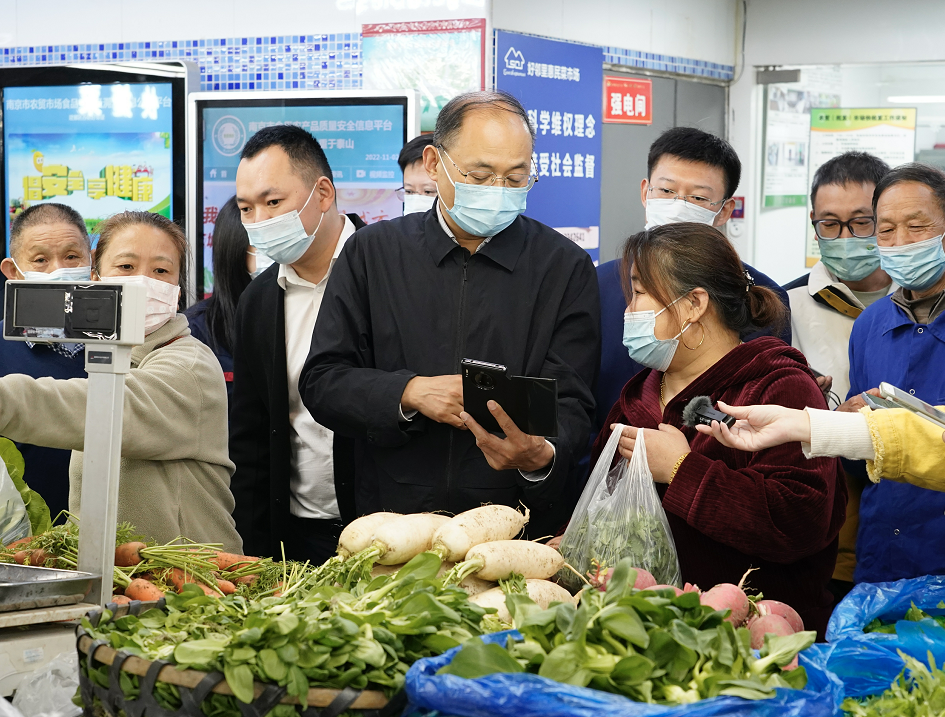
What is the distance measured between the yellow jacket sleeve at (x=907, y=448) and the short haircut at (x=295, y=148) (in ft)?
5.81

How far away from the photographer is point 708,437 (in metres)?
2.07

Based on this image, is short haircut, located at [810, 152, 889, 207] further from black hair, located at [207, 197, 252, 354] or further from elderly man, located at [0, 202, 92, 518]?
elderly man, located at [0, 202, 92, 518]

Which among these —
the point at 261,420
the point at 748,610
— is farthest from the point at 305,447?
the point at 748,610

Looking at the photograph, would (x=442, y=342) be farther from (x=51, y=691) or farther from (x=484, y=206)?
(x=51, y=691)

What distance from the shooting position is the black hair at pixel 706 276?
A: 2205 millimetres

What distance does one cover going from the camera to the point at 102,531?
1.67 m

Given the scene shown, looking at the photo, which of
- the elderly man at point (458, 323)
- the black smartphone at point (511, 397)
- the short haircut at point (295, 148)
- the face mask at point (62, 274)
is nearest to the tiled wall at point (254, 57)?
the short haircut at point (295, 148)

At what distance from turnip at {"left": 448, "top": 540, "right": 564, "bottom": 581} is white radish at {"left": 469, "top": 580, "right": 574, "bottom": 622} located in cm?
3

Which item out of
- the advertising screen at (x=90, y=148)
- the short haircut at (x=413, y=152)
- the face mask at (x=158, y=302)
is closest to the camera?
the face mask at (x=158, y=302)

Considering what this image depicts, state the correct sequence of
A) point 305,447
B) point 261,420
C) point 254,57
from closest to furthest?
point 305,447, point 261,420, point 254,57

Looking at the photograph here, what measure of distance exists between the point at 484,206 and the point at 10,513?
4.08 feet

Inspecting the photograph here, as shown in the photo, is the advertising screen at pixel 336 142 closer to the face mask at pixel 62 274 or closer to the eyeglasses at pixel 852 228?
the face mask at pixel 62 274

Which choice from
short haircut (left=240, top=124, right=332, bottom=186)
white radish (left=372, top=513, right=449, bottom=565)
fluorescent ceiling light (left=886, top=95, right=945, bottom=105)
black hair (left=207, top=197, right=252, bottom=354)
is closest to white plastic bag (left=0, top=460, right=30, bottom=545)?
white radish (left=372, top=513, right=449, bottom=565)

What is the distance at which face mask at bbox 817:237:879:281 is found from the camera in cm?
321
